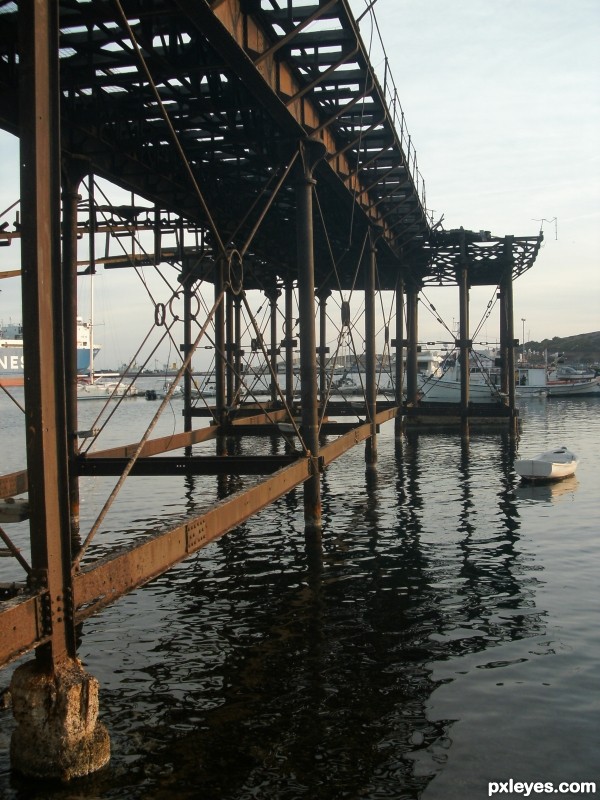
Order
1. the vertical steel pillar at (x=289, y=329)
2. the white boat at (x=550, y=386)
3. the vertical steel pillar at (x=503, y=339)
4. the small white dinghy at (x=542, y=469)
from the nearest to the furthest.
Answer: the small white dinghy at (x=542, y=469)
the vertical steel pillar at (x=289, y=329)
the vertical steel pillar at (x=503, y=339)
the white boat at (x=550, y=386)

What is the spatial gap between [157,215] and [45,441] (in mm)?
14795

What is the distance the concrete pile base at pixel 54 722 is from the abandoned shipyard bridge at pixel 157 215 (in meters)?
0.02

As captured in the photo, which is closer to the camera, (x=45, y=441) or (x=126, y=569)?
(x=45, y=441)

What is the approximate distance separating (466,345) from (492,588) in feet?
78.7

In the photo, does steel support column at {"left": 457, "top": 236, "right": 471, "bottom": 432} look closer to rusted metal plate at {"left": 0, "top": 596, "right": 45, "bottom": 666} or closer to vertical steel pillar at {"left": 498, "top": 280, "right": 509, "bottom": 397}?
vertical steel pillar at {"left": 498, "top": 280, "right": 509, "bottom": 397}

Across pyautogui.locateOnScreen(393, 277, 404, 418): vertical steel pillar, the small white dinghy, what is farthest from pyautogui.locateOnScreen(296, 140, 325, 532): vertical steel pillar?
pyautogui.locateOnScreen(393, 277, 404, 418): vertical steel pillar

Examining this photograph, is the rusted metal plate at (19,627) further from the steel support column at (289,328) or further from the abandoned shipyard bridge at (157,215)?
the steel support column at (289,328)

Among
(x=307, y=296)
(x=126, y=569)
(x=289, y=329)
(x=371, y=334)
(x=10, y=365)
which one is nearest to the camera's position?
(x=126, y=569)

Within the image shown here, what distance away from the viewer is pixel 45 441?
588 cm

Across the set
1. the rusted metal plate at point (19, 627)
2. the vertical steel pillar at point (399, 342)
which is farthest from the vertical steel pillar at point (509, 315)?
the rusted metal plate at point (19, 627)

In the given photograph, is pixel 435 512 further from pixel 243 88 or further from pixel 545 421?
pixel 545 421

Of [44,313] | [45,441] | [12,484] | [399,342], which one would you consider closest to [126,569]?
[45,441]

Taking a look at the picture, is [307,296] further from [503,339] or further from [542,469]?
[503,339]

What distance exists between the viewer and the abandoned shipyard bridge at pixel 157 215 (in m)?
5.89
